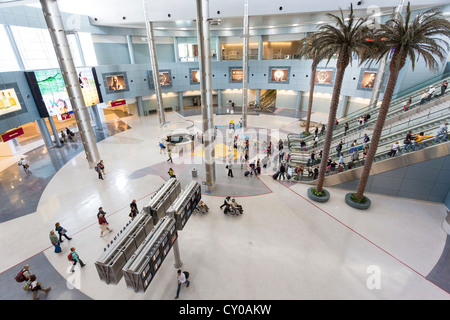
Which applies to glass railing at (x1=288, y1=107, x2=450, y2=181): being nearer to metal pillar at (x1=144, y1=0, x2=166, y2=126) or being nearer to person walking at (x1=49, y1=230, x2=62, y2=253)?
person walking at (x1=49, y1=230, x2=62, y2=253)

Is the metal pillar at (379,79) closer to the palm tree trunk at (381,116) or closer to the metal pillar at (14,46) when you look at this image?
the palm tree trunk at (381,116)

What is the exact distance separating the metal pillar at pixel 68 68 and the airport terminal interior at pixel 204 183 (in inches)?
3.0

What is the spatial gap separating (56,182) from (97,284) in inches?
434

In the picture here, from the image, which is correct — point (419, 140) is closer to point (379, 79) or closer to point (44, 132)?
point (379, 79)

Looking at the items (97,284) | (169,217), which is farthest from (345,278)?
(97,284)

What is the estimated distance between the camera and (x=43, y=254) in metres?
10.1

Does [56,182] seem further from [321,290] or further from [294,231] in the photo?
[321,290]

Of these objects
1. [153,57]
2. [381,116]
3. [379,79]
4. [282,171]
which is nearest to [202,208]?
[282,171]

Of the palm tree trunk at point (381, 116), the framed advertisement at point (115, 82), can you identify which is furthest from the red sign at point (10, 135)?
the palm tree trunk at point (381, 116)

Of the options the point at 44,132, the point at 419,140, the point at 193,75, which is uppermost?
the point at 193,75

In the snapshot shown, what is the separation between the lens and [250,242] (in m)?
10.6

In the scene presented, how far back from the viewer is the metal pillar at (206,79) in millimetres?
11570

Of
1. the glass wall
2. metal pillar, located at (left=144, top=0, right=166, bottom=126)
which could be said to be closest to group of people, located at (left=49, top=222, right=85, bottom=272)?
metal pillar, located at (left=144, top=0, right=166, bottom=126)

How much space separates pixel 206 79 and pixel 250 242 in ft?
30.2
